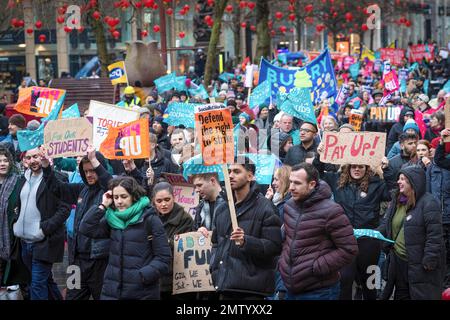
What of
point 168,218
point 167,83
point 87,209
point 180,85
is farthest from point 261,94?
point 168,218

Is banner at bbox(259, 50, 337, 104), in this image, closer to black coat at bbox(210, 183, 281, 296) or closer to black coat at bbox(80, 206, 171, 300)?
black coat at bbox(80, 206, 171, 300)

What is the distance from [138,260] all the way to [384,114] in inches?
413

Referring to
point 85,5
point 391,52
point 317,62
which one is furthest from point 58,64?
point 317,62

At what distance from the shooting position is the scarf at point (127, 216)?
7434 mm

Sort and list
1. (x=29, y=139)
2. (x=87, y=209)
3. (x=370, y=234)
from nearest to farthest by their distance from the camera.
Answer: (x=370, y=234) → (x=87, y=209) → (x=29, y=139)

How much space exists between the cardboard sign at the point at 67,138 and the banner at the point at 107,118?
1226mm

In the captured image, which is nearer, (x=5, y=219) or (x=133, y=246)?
(x=133, y=246)

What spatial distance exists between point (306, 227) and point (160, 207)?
1536 millimetres

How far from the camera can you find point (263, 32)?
31062mm

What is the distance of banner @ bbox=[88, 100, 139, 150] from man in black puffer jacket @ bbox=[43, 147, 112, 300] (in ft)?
5.54

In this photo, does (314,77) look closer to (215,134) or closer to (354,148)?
(354,148)

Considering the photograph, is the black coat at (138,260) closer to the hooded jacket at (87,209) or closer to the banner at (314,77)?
the hooded jacket at (87,209)

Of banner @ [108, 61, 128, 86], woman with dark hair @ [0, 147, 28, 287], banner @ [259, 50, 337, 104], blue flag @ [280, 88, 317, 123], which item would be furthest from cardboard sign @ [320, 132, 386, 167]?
banner @ [108, 61, 128, 86]

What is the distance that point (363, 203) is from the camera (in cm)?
909
